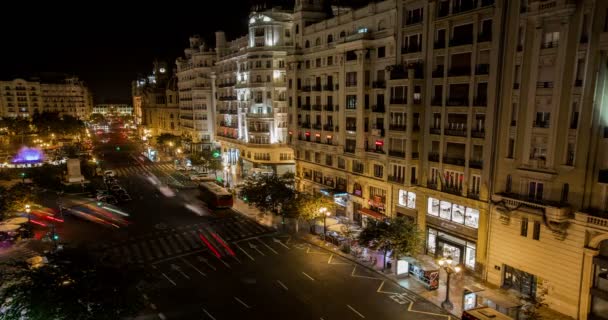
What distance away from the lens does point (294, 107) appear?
6912cm

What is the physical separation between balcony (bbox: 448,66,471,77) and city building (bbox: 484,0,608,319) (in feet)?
12.9

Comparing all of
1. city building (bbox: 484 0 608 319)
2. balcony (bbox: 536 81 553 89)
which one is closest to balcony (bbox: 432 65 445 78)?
city building (bbox: 484 0 608 319)

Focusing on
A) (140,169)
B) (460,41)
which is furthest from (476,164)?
(140,169)

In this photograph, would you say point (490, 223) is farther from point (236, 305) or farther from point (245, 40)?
point (245, 40)

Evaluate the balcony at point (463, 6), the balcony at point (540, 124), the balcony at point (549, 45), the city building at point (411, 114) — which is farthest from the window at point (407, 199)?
the balcony at point (549, 45)

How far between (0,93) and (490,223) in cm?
22514

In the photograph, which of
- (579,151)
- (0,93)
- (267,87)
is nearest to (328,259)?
(579,151)

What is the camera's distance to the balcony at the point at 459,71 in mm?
40475

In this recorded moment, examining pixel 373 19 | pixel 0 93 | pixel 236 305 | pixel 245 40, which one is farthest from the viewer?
pixel 0 93

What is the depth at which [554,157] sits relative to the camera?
110 feet

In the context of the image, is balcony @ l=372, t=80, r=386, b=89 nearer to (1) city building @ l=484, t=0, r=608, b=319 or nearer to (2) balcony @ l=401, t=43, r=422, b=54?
(2) balcony @ l=401, t=43, r=422, b=54

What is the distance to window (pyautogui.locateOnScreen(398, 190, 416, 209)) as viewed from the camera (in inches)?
1903

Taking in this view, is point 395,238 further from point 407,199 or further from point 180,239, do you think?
point 180,239

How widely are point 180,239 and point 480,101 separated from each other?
129 feet
